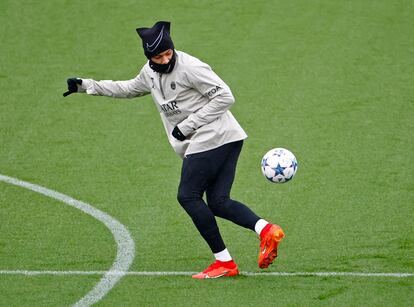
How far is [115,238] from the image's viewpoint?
32.7 ft

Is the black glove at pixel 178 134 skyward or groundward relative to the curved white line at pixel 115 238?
skyward

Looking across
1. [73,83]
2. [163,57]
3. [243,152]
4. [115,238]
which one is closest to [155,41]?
[163,57]

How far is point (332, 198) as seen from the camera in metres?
11.0

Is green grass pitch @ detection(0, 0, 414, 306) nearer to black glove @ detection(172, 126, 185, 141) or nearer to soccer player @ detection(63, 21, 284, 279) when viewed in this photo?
soccer player @ detection(63, 21, 284, 279)

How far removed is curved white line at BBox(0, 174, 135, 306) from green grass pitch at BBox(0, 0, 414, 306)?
0.08 metres

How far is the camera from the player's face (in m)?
8.59

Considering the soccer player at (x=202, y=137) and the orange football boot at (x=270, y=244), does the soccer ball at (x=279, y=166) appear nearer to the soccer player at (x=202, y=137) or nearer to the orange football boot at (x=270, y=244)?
the soccer player at (x=202, y=137)

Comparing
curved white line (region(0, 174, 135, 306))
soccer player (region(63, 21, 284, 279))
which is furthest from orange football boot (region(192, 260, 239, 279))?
curved white line (region(0, 174, 135, 306))

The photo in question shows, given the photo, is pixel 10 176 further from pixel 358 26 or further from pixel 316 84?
pixel 358 26

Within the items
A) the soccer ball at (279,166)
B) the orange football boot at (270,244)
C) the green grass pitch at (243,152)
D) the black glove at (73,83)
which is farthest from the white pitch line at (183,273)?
the black glove at (73,83)

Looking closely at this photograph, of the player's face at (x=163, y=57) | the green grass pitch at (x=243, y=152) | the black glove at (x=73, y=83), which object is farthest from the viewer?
the black glove at (x=73, y=83)

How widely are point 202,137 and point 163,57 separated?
768 millimetres

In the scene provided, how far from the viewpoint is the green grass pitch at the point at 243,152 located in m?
8.81

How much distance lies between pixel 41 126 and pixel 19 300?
5167mm
